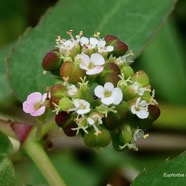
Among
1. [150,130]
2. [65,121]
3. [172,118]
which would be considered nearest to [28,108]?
[65,121]

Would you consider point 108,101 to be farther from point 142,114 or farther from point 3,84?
point 3,84

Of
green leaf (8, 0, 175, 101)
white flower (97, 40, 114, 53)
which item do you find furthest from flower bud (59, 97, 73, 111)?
green leaf (8, 0, 175, 101)

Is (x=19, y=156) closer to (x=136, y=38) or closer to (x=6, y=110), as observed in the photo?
(x=136, y=38)

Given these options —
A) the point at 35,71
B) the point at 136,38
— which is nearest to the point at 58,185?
the point at 35,71

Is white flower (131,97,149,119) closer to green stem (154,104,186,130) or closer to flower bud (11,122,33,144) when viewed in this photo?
flower bud (11,122,33,144)

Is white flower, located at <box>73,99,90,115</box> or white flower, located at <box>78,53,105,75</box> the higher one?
white flower, located at <box>78,53,105,75</box>
